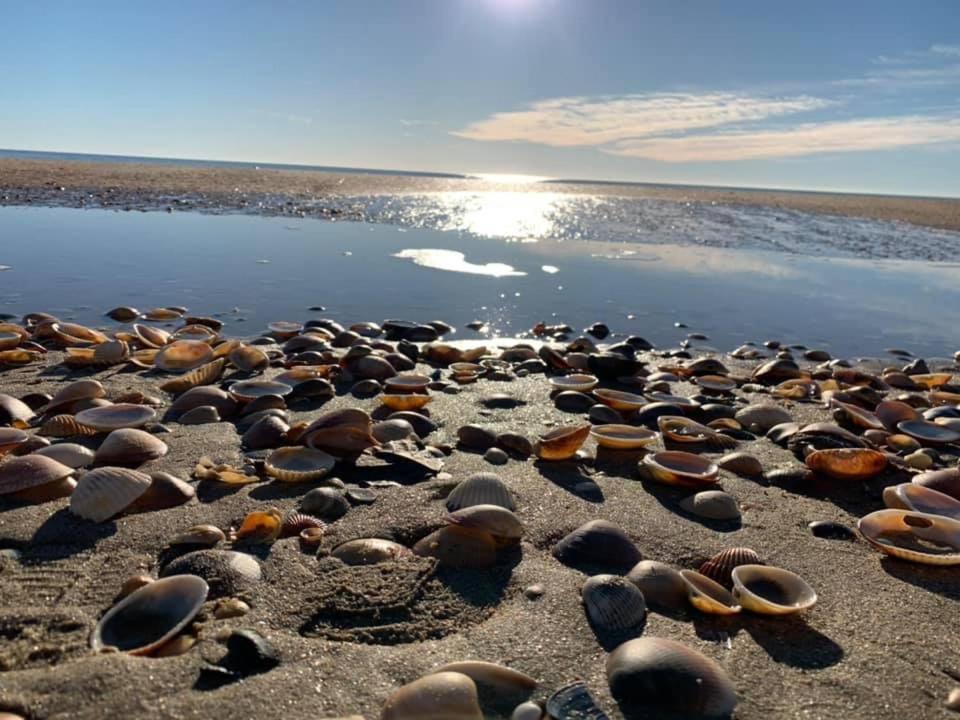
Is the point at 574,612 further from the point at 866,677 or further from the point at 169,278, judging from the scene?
the point at 169,278

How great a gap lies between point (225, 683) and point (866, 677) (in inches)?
77.0

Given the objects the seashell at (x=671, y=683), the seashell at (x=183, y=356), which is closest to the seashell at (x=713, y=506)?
the seashell at (x=671, y=683)

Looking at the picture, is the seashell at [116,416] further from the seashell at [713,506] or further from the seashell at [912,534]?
the seashell at [912,534]

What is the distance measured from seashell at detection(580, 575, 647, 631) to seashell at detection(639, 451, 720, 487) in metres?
1.14

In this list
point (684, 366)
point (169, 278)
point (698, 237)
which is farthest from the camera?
point (698, 237)

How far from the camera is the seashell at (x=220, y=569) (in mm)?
2307

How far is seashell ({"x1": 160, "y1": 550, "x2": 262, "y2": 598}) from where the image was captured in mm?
2307

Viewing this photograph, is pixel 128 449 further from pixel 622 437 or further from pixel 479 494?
pixel 622 437

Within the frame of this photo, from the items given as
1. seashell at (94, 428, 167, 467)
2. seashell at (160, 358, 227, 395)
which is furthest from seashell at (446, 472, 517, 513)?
seashell at (160, 358, 227, 395)

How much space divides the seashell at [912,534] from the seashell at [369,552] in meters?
2.10

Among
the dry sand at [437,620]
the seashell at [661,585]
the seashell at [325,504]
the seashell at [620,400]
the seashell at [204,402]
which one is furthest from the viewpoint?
the seashell at [620,400]

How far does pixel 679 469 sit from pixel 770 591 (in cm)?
120

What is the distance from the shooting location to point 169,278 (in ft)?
31.0

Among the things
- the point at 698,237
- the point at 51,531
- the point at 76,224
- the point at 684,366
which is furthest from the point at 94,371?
the point at 698,237
